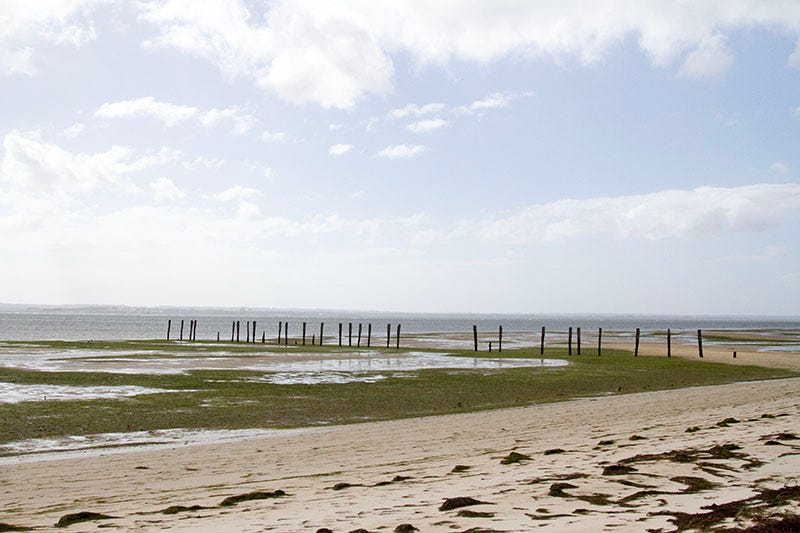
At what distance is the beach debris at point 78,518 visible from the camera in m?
7.19

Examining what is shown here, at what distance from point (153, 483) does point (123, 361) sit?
2893cm

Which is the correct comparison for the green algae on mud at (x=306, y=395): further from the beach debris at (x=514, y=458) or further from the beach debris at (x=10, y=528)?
the beach debris at (x=10, y=528)

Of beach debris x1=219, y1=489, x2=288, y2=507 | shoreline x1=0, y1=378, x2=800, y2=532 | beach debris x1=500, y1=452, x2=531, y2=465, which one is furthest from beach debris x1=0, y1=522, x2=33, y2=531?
beach debris x1=500, y1=452, x2=531, y2=465

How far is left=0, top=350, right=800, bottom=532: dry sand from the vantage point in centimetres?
663

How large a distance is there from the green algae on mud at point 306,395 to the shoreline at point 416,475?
10.4 ft

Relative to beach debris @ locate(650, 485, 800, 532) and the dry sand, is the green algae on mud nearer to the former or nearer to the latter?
the dry sand

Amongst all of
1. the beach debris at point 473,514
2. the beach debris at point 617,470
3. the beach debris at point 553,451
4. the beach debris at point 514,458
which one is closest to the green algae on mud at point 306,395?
the beach debris at point 553,451

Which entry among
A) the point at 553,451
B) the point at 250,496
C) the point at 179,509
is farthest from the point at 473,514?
the point at 553,451

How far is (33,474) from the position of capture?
11.0m

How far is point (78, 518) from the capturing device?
736 cm

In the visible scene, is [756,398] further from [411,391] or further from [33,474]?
[33,474]

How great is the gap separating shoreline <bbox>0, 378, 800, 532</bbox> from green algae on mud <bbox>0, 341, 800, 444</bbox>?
10.4 feet

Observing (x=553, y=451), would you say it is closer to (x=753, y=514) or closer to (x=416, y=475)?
(x=416, y=475)

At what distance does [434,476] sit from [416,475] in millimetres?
317
